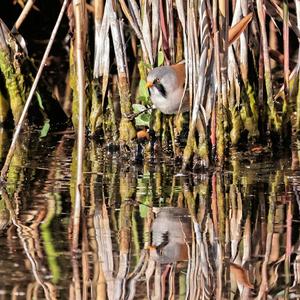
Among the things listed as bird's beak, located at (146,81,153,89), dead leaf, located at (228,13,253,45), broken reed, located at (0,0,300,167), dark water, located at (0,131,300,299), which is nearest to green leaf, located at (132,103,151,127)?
broken reed, located at (0,0,300,167)

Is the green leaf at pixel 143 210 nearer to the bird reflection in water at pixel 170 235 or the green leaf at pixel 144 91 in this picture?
the bird reflection in water at pixel 170 235

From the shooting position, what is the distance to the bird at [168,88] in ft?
21.0

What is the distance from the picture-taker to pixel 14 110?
7.46 m

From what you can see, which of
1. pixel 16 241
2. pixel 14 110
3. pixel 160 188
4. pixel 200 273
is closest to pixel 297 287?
pixel 200 273

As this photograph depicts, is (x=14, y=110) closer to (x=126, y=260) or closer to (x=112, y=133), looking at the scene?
(x=112, y=133)

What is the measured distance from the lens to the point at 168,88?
253 inches

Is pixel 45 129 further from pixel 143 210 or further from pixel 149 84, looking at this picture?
pixel 143 210

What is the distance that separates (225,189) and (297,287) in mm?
1654

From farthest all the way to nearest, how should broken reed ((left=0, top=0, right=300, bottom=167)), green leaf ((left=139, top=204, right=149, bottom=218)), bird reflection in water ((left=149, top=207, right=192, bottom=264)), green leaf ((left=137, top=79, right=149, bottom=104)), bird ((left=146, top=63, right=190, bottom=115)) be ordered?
green leaf ((left=137, top=79, right=149, bottom=104)), bird ((left=146, top=63, right=190, bottom=115)), broken reed ((left=0, top=0, right=300, bottom=167)), green leaf ((left=139, top=204, right=149, bottom=218)), bird reflection in water ((left=149, top=207, right=192, bottom=264))

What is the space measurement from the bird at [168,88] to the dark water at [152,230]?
36 centimetres

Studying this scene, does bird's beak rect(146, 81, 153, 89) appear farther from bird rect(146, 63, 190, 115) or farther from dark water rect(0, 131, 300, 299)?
dark water rect(0, 131, 300, 299)

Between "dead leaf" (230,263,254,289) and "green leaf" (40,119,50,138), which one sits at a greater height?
"green leaf" (40,119,50,138)

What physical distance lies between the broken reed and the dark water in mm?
232

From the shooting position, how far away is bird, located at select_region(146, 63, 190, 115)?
6.39 metres
